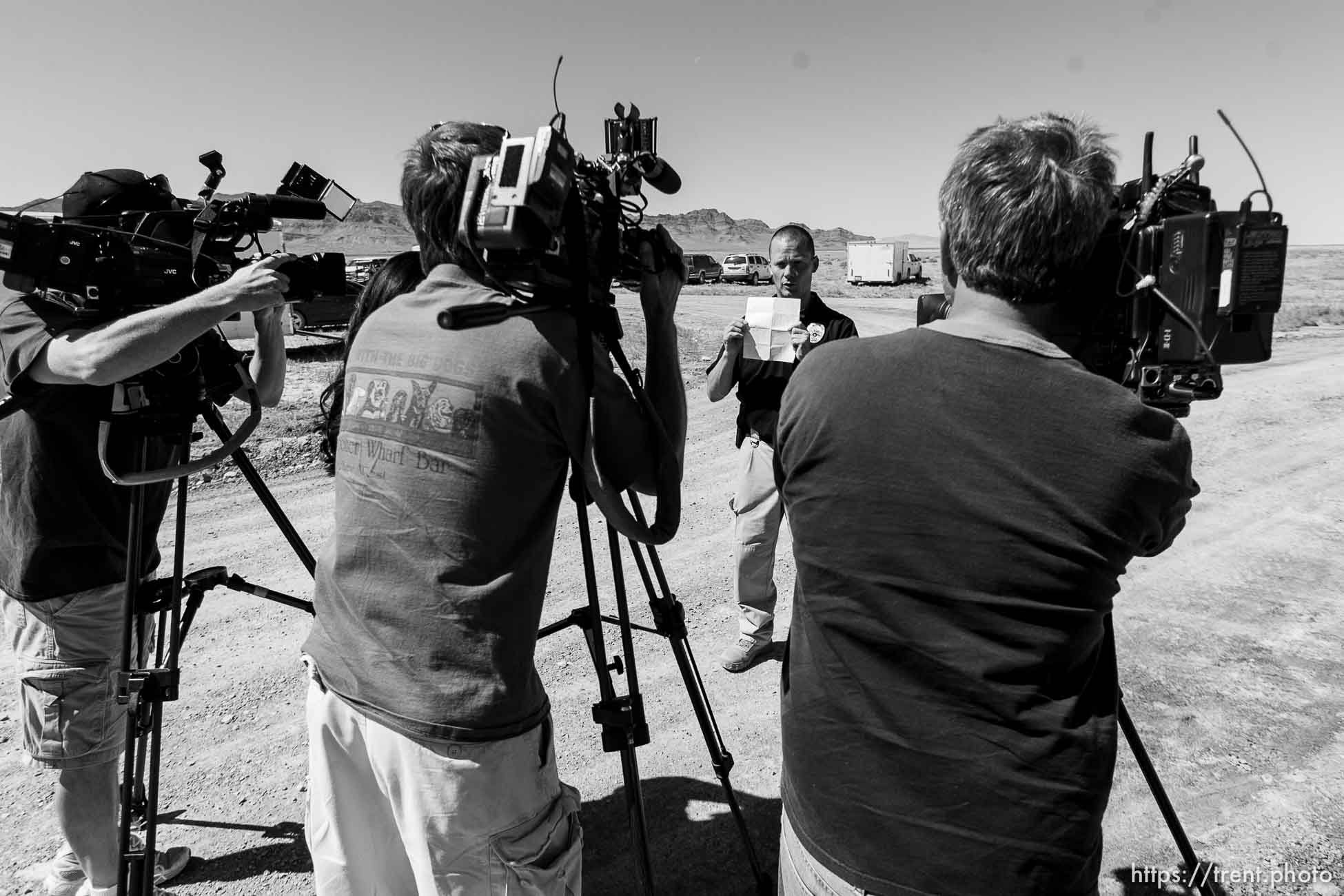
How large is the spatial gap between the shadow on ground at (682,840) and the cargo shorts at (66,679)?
1685 millimetres

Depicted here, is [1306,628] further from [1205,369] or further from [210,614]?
[210,614]

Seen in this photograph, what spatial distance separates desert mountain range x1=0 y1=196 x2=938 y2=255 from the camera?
8356 cm

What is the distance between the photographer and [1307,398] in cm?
1022

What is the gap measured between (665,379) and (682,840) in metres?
2.14

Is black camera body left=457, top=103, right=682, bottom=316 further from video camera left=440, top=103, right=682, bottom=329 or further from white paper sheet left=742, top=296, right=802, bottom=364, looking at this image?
white paper sheet left=742, top=296, right=802, bottom=364

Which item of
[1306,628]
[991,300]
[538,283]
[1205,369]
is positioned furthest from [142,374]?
[1306,628]

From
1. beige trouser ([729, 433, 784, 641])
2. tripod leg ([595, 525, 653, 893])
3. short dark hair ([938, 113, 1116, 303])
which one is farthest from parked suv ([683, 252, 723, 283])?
short dark hair ([938, 113, 1116, 303])

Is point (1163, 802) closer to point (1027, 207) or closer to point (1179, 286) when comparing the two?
point (1179, 286)

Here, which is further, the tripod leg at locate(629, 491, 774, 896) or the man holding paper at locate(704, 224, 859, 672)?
the man holding paper at locate(704, 224, 859, 672)

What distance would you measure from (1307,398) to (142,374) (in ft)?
40.6

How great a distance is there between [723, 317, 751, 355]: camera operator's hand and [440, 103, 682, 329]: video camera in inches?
86.8

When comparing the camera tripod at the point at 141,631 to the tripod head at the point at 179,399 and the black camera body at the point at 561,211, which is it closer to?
Answer: the tripod head at the point at 179,399

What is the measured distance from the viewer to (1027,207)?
4.50 ft

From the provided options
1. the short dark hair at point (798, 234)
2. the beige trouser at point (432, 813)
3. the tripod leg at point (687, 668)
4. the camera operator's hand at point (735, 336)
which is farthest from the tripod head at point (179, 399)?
the short dark hair at point (798, 234)
